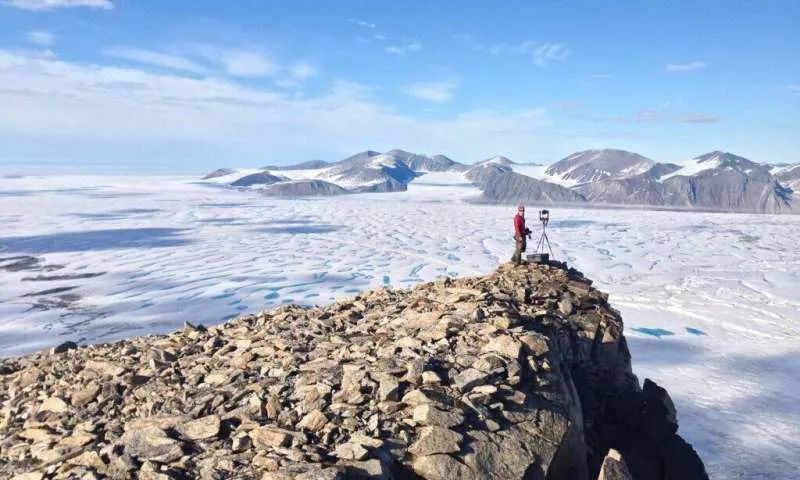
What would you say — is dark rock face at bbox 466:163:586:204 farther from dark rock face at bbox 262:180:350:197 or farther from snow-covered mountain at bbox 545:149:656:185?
dark rock face at bbox 262:180:350:197

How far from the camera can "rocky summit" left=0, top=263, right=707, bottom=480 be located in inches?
156

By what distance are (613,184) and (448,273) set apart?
90738mm

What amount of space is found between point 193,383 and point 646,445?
5367 mm

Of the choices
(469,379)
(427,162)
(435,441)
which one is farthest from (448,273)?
(427,162)

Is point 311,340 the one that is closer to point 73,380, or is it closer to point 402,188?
point 73,380

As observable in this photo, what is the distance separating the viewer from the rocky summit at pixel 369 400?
156 inches

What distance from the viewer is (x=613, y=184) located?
111 meters

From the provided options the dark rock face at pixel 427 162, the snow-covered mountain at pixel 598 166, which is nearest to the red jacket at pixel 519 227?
the snow-covered mountain at pixel 598 166

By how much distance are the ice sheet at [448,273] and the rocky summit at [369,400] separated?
19.8ft

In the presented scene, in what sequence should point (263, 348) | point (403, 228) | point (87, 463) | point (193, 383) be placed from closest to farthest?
point (87, 463) → point (193, 383) → point (263, 348) → point (403, 228)

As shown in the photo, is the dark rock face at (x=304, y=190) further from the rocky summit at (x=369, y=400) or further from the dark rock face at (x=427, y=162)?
the rocky summit at (x=369, y=400)

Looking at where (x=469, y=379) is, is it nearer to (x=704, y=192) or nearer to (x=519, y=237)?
(x=519, y=237)

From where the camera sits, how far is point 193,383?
570 centimetres

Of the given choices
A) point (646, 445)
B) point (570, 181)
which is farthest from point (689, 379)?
point (570, 181)
